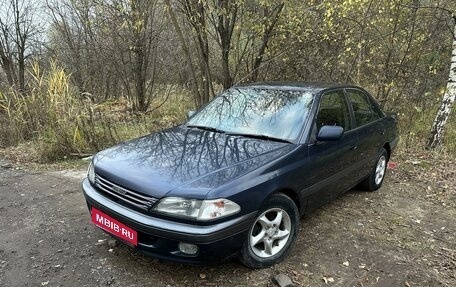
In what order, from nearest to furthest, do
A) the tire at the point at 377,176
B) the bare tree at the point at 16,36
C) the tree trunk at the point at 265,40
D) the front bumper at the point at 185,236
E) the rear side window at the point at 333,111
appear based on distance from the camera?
the front bumper at the point at 185,236 → the rear side window at the point at 333,111 → the tire at the point at 377,176 → the tree trunk at the point at 265,40 → the bare tree at the point at 16,36

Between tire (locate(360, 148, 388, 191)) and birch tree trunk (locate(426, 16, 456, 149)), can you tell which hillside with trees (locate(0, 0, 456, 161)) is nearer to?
birch tree trunk (locate(426, 16, 456, 149))

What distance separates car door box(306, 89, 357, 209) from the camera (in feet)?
11.6

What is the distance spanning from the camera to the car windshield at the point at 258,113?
3.61 meters

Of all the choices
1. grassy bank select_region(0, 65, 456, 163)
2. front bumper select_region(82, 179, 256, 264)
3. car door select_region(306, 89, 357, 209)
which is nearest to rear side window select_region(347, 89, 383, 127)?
car door select_region(306, 89, 357, 209)

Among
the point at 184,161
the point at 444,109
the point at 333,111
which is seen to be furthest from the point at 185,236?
the point at 444,109

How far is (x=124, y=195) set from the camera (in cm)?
289

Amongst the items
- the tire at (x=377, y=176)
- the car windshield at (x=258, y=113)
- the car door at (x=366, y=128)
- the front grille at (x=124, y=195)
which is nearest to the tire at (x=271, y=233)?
the car windshield at (x=258, y=113)

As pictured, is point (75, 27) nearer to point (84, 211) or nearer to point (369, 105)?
point (84, 211)

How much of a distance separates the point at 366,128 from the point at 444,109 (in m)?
3.48

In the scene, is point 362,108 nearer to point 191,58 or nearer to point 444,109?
point 444,109

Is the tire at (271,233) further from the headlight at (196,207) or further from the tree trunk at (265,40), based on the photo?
the tree trunk at (265,40)

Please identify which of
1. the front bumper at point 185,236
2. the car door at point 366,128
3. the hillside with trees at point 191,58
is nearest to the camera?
the front bumper at point 185,236

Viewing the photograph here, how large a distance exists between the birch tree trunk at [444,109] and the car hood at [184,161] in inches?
199

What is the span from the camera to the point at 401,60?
27.5ft
